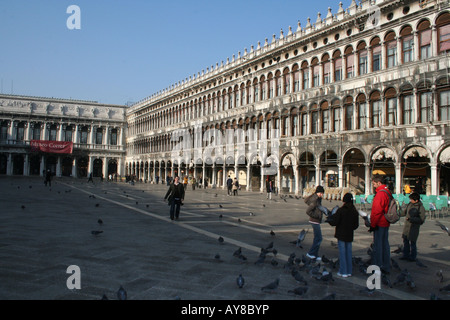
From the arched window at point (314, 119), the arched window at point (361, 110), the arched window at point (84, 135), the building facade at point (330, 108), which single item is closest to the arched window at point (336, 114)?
the building facade at point (330, 108)

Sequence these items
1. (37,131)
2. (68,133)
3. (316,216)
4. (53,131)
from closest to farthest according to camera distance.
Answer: (316,216) < (37,131) < (53,131) < (68,133)

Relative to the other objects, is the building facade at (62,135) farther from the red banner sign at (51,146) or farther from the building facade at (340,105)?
the building facade at (340,105)

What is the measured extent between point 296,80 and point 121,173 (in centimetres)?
5331

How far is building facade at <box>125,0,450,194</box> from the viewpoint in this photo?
871 inches

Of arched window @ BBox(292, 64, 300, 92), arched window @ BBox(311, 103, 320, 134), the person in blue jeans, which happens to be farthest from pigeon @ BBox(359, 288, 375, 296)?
arched window @ BBox(292, 64, 300, 92)

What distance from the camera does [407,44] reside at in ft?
76.8

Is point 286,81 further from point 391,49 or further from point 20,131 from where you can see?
point 20,131

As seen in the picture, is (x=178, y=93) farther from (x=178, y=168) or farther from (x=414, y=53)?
(x=414, y=53)

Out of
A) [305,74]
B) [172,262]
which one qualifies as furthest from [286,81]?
[172,262]

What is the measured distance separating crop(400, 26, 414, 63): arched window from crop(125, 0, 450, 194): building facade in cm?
7

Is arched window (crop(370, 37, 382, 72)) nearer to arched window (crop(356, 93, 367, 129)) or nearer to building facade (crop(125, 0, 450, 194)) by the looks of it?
building facade (crop(125, 0, 450, 194))

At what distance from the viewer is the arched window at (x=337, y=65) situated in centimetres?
2795

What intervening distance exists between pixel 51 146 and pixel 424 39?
62.0 metres

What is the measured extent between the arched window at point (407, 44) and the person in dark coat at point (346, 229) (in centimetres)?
2090
